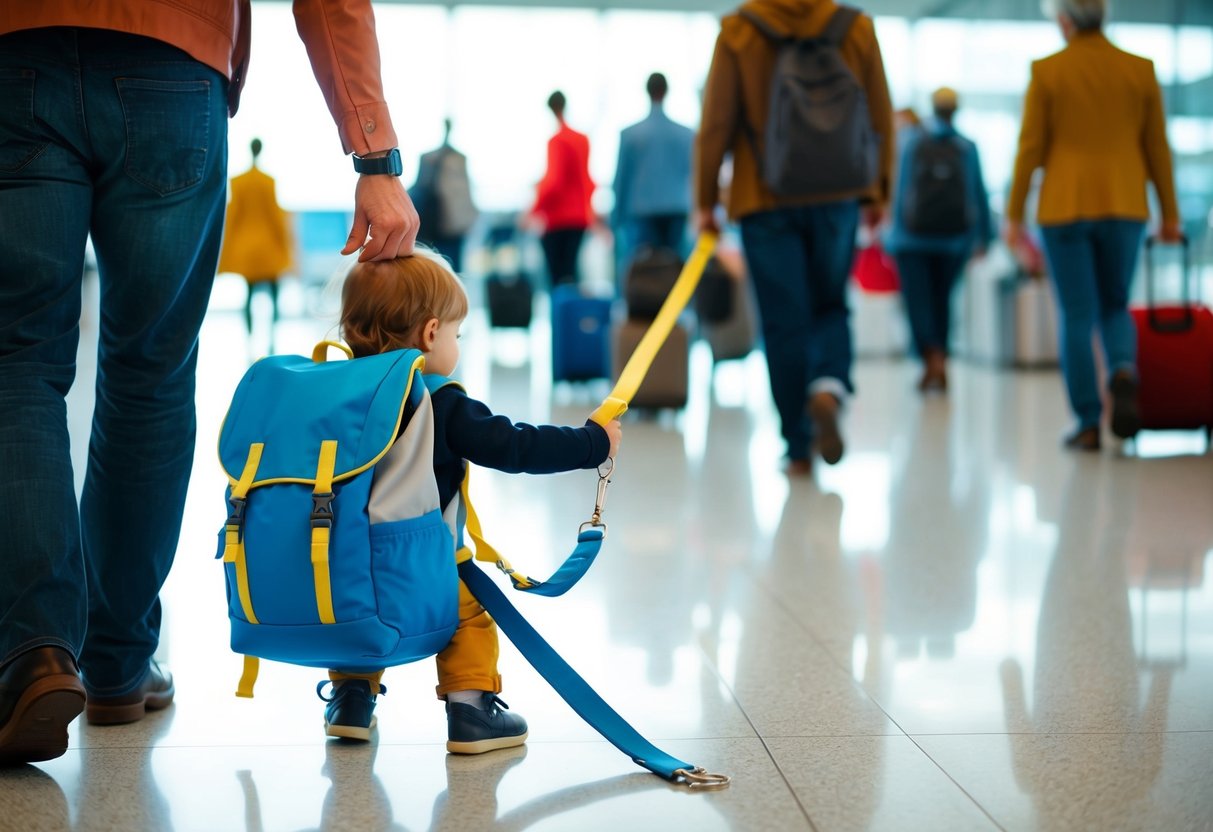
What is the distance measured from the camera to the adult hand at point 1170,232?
17.5ft

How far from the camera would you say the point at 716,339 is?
809cm

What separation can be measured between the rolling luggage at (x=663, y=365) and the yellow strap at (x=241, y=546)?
4.71 meters

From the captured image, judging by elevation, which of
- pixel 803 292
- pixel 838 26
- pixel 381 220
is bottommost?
pixel 803 292

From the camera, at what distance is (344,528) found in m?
1.81

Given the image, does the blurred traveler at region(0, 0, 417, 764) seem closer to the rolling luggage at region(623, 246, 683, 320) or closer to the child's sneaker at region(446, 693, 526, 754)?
the child's sneaker at region(446, 693, 526, 754)

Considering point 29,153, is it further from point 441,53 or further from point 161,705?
point 441,53

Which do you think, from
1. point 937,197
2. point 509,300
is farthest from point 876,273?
point 937,197

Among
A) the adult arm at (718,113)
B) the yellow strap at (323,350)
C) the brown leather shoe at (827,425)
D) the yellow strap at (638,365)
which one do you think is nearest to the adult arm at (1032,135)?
the adult arm at (718,113)

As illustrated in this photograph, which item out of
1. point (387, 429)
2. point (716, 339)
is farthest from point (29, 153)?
point (716, 339)

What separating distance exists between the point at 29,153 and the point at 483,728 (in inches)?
40.9

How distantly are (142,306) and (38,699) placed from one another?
60cm

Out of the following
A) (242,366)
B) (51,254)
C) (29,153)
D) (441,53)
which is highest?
(441,53)

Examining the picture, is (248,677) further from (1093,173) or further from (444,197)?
(444,197)

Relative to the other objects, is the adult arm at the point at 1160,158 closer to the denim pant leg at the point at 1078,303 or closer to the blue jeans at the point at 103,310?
the denim pant leg at the point at 1078,303
